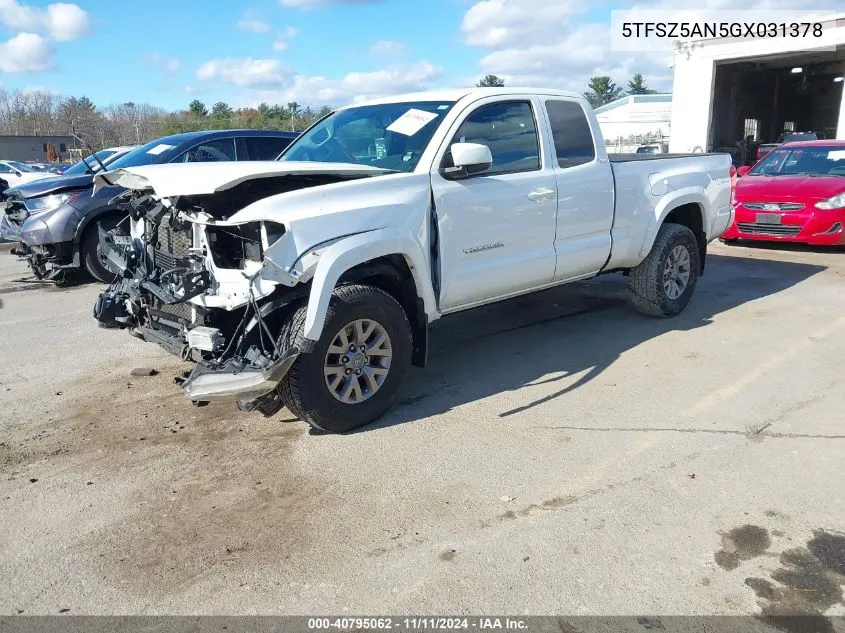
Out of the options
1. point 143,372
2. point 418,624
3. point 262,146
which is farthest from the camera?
point 262,146

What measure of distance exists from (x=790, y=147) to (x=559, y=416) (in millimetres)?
9356

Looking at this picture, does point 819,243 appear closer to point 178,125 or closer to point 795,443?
point 795,443

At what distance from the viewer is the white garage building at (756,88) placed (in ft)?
76.8

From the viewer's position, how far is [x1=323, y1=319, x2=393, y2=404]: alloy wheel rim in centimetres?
420

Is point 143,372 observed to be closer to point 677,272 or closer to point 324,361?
point 324,361

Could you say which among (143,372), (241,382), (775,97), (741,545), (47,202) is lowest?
(741,545)

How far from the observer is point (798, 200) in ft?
32.7

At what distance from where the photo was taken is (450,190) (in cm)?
467

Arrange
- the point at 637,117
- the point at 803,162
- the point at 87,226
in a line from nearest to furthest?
the point at 87,226 < the point at 803,162 < the point at 637,117

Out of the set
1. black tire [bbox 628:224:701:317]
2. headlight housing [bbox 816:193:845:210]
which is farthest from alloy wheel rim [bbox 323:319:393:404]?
headlight housing [bbox 816:193:845:210]

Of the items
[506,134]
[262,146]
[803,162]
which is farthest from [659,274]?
[803,162]

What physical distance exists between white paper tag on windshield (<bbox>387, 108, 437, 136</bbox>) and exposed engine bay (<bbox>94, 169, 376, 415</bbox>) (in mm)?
678

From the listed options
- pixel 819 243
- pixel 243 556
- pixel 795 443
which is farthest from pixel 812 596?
pixel 819 243

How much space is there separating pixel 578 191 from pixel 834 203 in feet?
20.6
